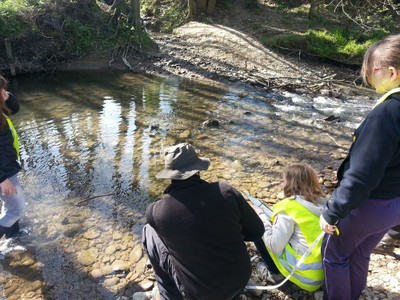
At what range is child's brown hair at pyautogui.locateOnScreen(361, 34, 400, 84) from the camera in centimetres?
188

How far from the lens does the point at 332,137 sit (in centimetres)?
731

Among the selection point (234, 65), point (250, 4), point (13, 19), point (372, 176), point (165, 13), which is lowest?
point (234, 65)

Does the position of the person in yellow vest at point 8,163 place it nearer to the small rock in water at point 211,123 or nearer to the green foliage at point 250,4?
the small rock in water at point 211,123

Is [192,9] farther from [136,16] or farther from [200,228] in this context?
[200,228]

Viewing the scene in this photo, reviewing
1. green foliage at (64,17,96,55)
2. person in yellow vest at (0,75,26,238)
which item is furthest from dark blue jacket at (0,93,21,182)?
green foliage at (64,17,96,55)

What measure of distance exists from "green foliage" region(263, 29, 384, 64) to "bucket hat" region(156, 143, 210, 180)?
12.6 meters

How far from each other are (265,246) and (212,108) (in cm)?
640

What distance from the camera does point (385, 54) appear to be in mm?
1912

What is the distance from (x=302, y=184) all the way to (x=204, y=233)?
3.38 feet

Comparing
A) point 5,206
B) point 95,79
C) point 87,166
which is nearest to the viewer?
point 5,206

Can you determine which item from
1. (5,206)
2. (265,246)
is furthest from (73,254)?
(265,246)

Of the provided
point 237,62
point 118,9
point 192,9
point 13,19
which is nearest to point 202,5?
point 192,9

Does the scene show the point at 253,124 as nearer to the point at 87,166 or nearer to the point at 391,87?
the point at 87,166

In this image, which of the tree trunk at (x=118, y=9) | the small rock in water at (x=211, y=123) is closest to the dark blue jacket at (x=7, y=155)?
the small rock in water at (x=211, y=123)
